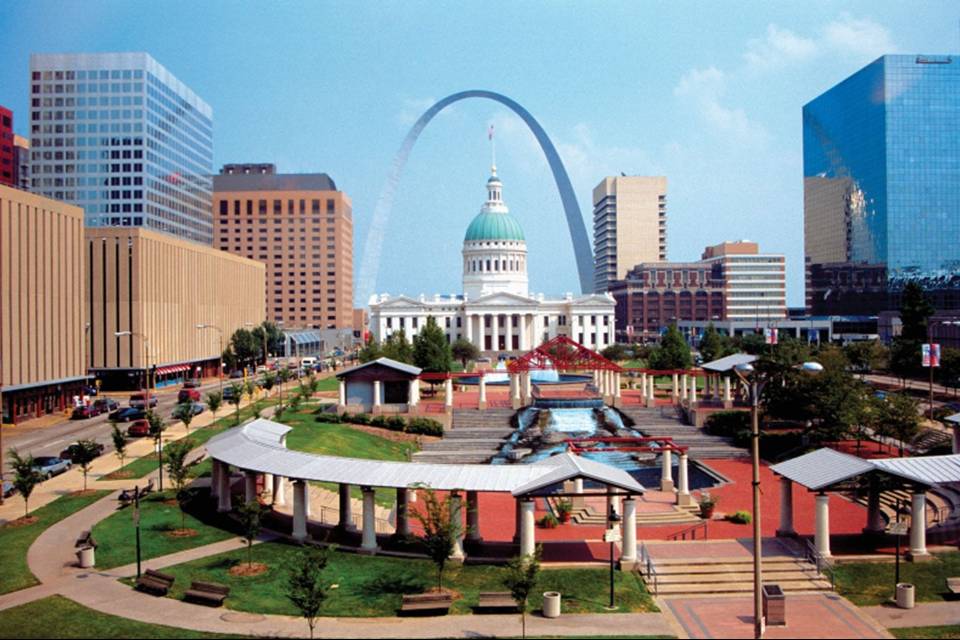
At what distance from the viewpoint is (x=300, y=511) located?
31500mm

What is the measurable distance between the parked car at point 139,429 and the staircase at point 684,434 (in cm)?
3770

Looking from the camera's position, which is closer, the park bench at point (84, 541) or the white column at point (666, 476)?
the park bench at point (84, 541)

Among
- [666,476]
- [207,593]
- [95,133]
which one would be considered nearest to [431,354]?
[666,476]

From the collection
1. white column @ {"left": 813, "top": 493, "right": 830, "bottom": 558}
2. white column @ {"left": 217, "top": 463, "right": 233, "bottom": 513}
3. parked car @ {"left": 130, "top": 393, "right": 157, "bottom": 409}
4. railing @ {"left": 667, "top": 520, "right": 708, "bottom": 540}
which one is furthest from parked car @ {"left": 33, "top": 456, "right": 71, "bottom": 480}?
white column @ {"left": 813, "top": 493, "right": 830, "bottom": 558}

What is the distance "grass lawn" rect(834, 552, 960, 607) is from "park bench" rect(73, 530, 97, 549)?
84.6ft

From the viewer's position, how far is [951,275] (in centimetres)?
14250

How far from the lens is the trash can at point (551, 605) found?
79.2ft

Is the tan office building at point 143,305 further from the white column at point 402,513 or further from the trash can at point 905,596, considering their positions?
the trash can at point 905,596

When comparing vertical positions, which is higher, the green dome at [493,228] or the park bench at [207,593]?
the green dome at [493,228]

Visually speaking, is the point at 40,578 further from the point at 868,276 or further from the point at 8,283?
the point at 868,276

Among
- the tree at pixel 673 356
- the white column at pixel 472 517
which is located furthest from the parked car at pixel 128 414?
the tree at pixel 673 356

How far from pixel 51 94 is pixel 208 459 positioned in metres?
110

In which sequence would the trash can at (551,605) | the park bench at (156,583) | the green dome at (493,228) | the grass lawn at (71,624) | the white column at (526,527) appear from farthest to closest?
the green dome at (493,228), the white column at (526,527), the park bench at (156,583), the trash can at (551,605), the grass lawn at (71,624)

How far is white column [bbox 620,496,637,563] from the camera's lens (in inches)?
1119
